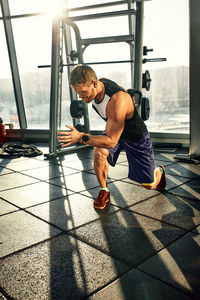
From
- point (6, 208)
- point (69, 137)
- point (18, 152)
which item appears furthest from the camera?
point (18, 152)

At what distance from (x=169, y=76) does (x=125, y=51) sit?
791 millimetres

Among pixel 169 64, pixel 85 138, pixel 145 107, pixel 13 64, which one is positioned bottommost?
pixel 85 138

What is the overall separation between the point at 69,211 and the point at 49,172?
1.17m

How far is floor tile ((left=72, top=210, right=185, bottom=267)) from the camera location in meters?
1.46

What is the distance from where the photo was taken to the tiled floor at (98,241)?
3.96 feet

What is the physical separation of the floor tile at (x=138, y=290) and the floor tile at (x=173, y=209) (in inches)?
23.1

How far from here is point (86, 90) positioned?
180 centimetres

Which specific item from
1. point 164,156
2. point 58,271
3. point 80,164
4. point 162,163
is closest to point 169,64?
point 164,156

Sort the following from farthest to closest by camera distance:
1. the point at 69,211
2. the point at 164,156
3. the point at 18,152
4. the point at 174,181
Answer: the point at 18,152, the point at 164,156, the point at 174,181, the point at 69,211

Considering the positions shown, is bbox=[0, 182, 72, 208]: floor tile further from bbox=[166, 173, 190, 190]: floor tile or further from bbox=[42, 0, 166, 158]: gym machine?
bbox=[42, 0, 166, 158]: gym machine

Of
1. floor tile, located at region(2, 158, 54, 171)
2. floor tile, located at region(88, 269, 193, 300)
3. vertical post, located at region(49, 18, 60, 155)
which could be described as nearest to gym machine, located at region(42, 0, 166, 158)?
vertical post, located at region(49, 18, 60, 155)

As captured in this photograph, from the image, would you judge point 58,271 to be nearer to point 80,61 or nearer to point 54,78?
point 54,78

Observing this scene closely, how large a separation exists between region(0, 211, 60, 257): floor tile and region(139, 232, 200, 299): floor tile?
2.12 ft

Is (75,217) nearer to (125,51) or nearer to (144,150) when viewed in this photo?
(144,150)
